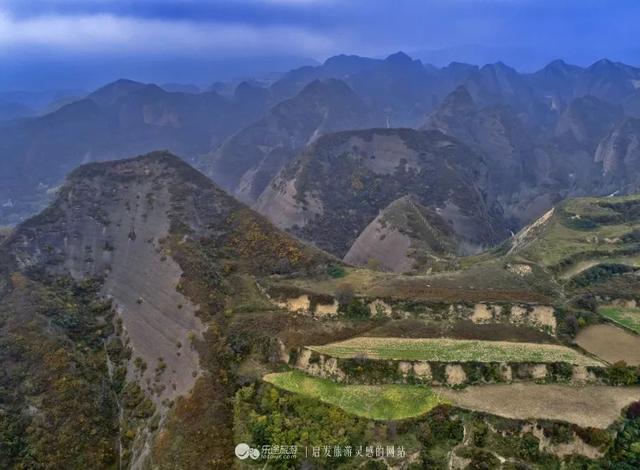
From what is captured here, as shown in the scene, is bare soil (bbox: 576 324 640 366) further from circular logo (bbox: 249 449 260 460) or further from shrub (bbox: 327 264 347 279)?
circular logo (bbox: 249 449 260 460)

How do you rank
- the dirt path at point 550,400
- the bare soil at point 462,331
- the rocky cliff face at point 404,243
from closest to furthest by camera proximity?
the dirt path at point 550,400 → the bare soil at point 462,331 → the rocky cliff face at point 404,243

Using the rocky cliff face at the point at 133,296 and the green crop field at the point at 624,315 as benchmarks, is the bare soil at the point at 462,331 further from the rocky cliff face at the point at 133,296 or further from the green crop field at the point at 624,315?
the rocky cliff face at the point at 133,296

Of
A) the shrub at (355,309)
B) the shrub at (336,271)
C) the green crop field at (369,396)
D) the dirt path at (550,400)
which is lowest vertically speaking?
the green crop field at (369,396)

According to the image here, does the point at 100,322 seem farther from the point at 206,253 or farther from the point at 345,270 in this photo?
the point at 345,270

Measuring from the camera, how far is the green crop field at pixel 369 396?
1565 inches

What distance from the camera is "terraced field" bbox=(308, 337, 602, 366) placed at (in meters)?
44.6

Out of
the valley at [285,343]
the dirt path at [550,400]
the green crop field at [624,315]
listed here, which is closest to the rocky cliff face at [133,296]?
the valley at [285,343]

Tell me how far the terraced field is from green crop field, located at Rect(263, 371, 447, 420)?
10.1 ft

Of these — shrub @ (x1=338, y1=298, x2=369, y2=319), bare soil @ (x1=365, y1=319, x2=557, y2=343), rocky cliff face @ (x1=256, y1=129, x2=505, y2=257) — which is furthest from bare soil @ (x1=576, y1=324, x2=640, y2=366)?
rocky cliff face @ (x1=256, y1=129, x2=505, y2=257)

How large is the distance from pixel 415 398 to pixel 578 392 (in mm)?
13556

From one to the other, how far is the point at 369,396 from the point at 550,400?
14467mm

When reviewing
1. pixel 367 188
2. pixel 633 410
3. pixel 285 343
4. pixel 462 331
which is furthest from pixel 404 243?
pixel 633 410

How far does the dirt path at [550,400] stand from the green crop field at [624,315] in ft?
38.6

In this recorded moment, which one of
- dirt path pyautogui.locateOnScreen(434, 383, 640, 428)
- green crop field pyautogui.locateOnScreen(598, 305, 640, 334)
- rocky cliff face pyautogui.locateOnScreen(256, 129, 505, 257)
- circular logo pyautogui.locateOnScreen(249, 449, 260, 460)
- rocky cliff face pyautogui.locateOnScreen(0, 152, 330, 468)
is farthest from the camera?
rocky cliff face pyautogui.locateOnScreen(256, 129, 505, 257)
